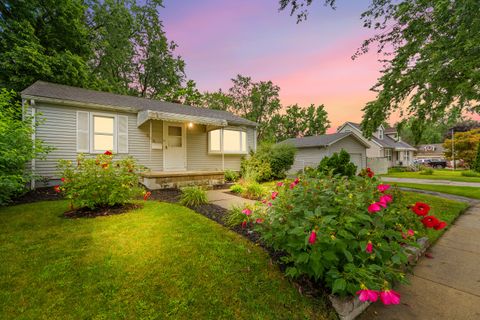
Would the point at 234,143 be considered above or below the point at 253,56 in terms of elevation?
below

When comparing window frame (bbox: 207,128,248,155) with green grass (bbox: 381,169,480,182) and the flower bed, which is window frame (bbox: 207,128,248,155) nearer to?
the flower bed

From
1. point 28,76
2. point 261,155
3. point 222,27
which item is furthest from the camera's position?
point 261,155

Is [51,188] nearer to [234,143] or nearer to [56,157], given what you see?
[56,157]

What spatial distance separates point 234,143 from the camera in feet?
36.2

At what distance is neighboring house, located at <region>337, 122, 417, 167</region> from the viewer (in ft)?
74.6

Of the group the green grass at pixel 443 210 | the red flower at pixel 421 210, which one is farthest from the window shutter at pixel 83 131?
the green grass at pixel 443 210

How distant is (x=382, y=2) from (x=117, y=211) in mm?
9088

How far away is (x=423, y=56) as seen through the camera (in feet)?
18.5

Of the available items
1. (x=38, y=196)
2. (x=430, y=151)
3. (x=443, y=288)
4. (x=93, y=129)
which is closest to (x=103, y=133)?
(x=93, y=129)

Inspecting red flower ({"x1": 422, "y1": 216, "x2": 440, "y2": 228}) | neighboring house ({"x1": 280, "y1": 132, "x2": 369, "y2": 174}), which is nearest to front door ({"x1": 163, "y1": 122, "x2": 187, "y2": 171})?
red flower ({"x1": 422, "y1": 216, "x2": 440, "y2": 228})

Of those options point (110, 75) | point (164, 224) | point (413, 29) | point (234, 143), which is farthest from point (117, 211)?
point (110, 75)

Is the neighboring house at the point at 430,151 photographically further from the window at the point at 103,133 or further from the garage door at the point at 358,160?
the window at the point at 103,133

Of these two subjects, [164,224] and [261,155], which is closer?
[164,224]

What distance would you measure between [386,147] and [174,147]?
80.2 feet
